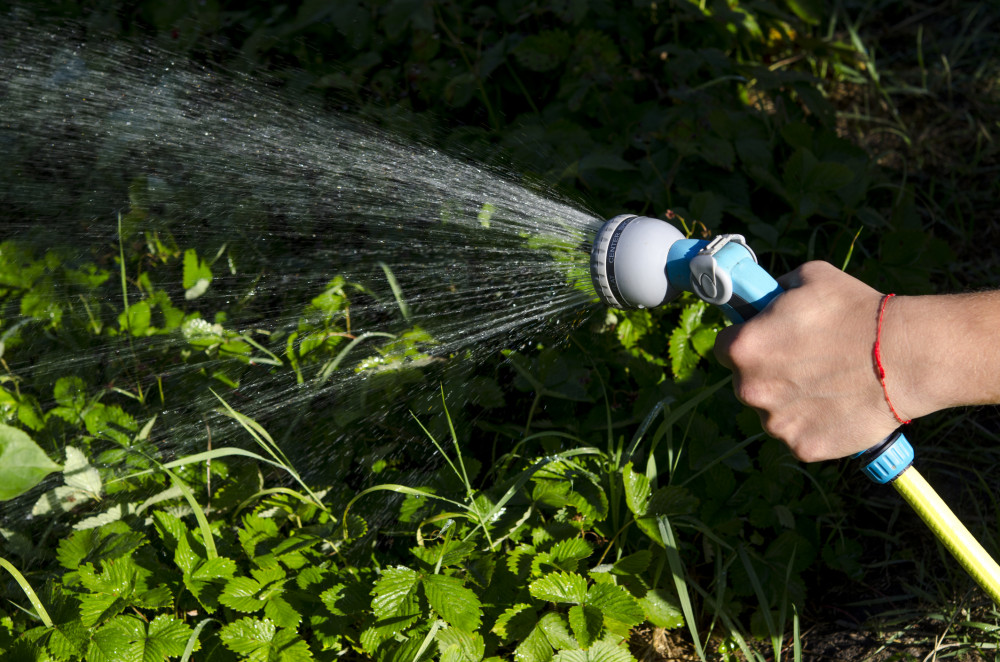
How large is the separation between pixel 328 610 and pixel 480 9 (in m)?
2.18

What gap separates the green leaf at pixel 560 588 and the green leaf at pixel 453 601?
0.34 feet

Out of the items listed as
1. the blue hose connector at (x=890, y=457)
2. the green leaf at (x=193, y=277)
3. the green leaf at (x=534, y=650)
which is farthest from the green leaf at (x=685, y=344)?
the green leaf at (x=193, y=277)

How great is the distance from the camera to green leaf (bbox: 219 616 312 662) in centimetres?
137

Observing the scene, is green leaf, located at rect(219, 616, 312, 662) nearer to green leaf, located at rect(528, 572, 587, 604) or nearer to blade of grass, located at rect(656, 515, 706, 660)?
green leaf, located at rect(528, 572, 587, 604)

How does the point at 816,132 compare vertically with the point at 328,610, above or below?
above

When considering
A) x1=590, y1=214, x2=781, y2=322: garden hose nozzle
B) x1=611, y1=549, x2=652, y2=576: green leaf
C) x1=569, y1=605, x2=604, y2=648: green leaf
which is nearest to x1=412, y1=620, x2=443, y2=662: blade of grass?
x1=569, y1=605, x2=604, y2=648: green leaf

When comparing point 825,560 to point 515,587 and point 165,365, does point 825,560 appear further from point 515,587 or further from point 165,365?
point 165,365

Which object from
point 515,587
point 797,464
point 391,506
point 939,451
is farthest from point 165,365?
point 939,451

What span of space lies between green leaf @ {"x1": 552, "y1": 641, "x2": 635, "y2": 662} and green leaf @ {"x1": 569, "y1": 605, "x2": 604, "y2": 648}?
0.06ft

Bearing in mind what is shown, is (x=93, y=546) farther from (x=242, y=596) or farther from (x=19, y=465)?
(x=242, y=596)

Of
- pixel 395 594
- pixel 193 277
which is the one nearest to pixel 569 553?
pixel 395 594

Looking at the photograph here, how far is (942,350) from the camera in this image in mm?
1177

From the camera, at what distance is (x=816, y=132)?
8.05ft

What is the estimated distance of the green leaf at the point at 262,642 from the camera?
1.37m
